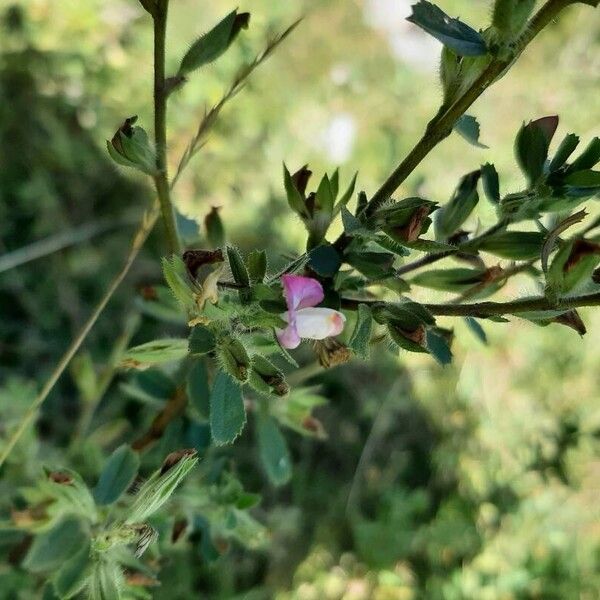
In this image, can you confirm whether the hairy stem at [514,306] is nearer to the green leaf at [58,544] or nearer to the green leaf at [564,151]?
the green leaf at [564,151]

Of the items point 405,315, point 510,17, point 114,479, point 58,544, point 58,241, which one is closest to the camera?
point 510,17

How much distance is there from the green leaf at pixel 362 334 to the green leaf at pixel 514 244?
0.47ft

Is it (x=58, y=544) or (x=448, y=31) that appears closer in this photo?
(x=448, y=31)

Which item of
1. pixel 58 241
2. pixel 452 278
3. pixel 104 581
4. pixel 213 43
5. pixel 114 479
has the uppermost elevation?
pixel 58 241

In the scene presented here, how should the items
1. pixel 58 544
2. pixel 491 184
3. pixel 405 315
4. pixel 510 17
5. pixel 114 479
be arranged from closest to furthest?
pixel 510 17, pixel 405 315, pixel 491 184, pixel 114 479, pixel 58 544

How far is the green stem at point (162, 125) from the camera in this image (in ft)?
2.08

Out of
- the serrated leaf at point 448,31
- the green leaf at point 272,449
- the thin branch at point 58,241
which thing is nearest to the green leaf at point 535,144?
the serrated leaf at point 448,31

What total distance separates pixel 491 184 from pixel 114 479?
0.55 meters

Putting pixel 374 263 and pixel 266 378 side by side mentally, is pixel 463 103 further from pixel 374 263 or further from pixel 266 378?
pixel 266 378

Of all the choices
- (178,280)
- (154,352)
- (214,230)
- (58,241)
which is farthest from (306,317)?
(58,241)

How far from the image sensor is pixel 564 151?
0.68 meters

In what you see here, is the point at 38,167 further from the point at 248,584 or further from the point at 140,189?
the point at 248,584

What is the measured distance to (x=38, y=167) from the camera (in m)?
2.02

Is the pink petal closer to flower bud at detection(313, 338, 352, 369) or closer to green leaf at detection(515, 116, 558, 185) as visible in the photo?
flower bud at detection(313, 338, 352, 369)
